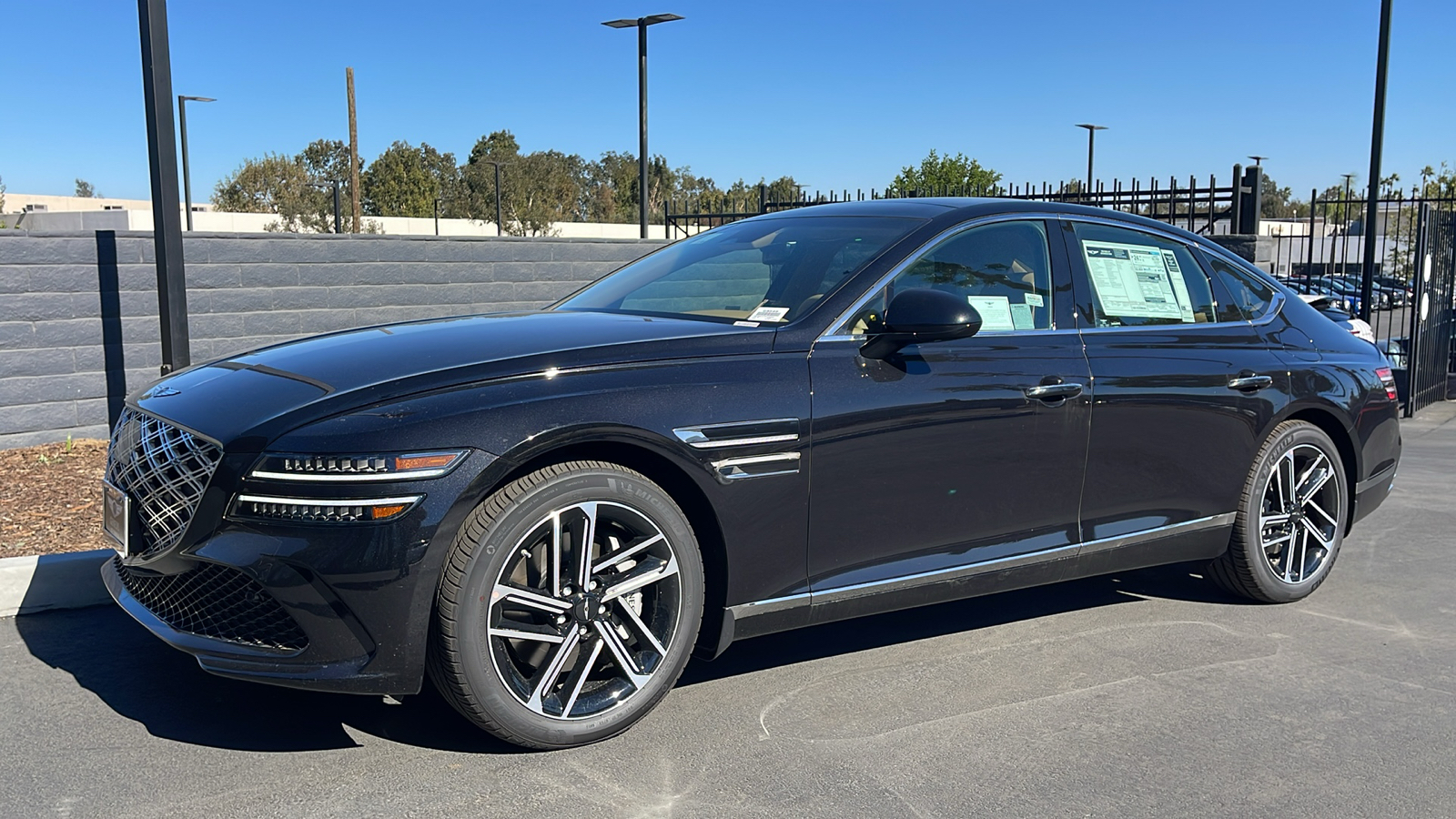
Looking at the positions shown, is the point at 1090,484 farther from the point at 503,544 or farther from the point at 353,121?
the point at 353,121

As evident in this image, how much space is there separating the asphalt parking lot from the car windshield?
1.34 m

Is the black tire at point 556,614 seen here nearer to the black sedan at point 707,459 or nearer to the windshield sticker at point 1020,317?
the black sedan at point 707,459

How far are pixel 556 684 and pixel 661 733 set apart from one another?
1.30 feet

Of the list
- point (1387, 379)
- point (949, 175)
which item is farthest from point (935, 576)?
point (949, 175)

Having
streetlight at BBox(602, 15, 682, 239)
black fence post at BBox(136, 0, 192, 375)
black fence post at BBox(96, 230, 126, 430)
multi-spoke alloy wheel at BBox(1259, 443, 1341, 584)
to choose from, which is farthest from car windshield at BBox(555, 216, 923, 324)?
streetlight at BBox(602, 15, 682, 239)

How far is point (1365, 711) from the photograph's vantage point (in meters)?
4.07

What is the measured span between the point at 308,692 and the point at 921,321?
94.7 inches

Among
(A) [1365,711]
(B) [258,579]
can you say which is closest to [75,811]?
(B) [258,579]

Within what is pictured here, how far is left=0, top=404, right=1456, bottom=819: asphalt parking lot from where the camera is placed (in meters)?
3.29

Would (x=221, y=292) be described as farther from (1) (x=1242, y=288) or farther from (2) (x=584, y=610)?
(1) (x=1242, y=288)

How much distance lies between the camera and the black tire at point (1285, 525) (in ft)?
16.9

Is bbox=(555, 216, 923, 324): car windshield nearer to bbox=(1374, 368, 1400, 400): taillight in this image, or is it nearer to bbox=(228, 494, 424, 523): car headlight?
bbox=(228, 494, 424, 523): car headlight

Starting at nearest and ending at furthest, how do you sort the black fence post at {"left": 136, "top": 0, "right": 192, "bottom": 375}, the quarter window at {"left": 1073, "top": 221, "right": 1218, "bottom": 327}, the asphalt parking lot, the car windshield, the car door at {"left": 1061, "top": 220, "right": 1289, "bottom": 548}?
the asphalt parking lot, the car windshield, the car door at {"left": 1061, "top": 220, "right": 1289, "bottom": 548}, the quarter window at {"left": 1073, "top": 221, "right": 1218, "bottom": 327}, the black fence post at {"left": 136, "top": 0, "right": 192, "bottom": 375}

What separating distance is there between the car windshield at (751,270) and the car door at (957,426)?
0.68 feet
